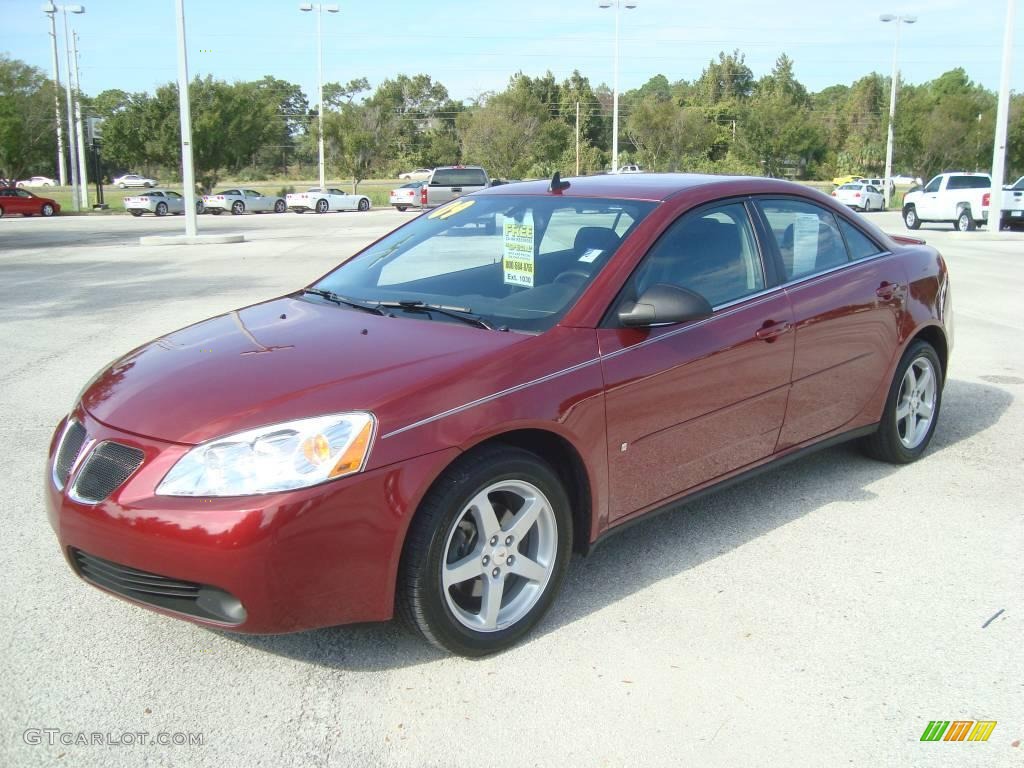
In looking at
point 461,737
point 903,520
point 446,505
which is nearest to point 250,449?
point 446,505

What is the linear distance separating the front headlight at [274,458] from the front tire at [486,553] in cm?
32

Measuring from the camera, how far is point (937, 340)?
5418 millimetres

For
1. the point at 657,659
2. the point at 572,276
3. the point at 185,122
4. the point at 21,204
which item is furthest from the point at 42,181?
the point at 657,659

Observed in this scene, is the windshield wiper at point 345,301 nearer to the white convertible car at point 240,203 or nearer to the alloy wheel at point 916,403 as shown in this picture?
the alloy wheel at point 916,403

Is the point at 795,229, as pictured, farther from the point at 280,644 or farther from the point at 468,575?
the point at 280,644

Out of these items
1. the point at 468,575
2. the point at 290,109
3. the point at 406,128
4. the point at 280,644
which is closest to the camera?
the point at 468,575

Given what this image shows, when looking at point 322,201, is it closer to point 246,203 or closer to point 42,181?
point 246,203

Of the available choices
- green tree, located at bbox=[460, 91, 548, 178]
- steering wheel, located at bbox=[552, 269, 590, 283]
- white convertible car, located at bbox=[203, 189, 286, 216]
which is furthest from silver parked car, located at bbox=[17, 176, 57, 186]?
steering wheel, located at bbox=[552, 269, 590, 283]

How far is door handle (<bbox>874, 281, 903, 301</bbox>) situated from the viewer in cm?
489

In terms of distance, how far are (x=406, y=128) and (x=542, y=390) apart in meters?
83.5

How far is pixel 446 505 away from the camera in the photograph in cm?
302

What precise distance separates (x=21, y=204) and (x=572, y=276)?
1708 inches

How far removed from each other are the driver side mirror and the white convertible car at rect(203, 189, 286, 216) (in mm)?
46731
